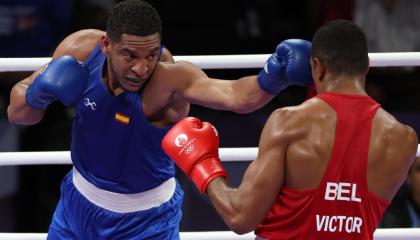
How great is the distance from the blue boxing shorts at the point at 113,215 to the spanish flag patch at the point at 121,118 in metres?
0.25

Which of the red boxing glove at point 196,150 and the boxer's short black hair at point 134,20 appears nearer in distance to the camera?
the red boxing glove at point 196,150

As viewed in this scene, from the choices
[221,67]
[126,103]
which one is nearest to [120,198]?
[126,103]

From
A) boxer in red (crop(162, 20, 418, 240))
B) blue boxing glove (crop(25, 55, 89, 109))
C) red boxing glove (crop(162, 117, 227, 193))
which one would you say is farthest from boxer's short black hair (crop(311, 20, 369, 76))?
blue boxing glove (crop(25, 55, 89, 109))

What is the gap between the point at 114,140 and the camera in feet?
10.9

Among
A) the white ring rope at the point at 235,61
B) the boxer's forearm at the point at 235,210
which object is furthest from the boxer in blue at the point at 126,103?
the boxer's forearm at the point at 235,210

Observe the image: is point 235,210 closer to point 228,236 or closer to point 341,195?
point 341,195

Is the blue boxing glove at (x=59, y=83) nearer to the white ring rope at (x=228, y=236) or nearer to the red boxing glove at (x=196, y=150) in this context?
the red boxing glove at (x=196, y=150)

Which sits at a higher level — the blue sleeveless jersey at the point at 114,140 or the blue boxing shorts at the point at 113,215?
the blue sleeveless jersey at the point at 114,140

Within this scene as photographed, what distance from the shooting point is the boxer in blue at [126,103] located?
10.5ft

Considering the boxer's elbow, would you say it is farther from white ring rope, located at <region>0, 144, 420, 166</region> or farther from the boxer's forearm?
white ring rope, located at <region>0, 144, 420, 166</region>

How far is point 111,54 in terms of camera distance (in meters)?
3.28

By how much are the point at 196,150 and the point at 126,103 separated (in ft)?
1.31

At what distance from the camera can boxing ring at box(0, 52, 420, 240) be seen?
11.8ft

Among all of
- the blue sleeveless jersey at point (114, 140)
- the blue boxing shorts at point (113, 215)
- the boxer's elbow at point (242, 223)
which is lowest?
the blue boxing shorts at point (113, 215)
